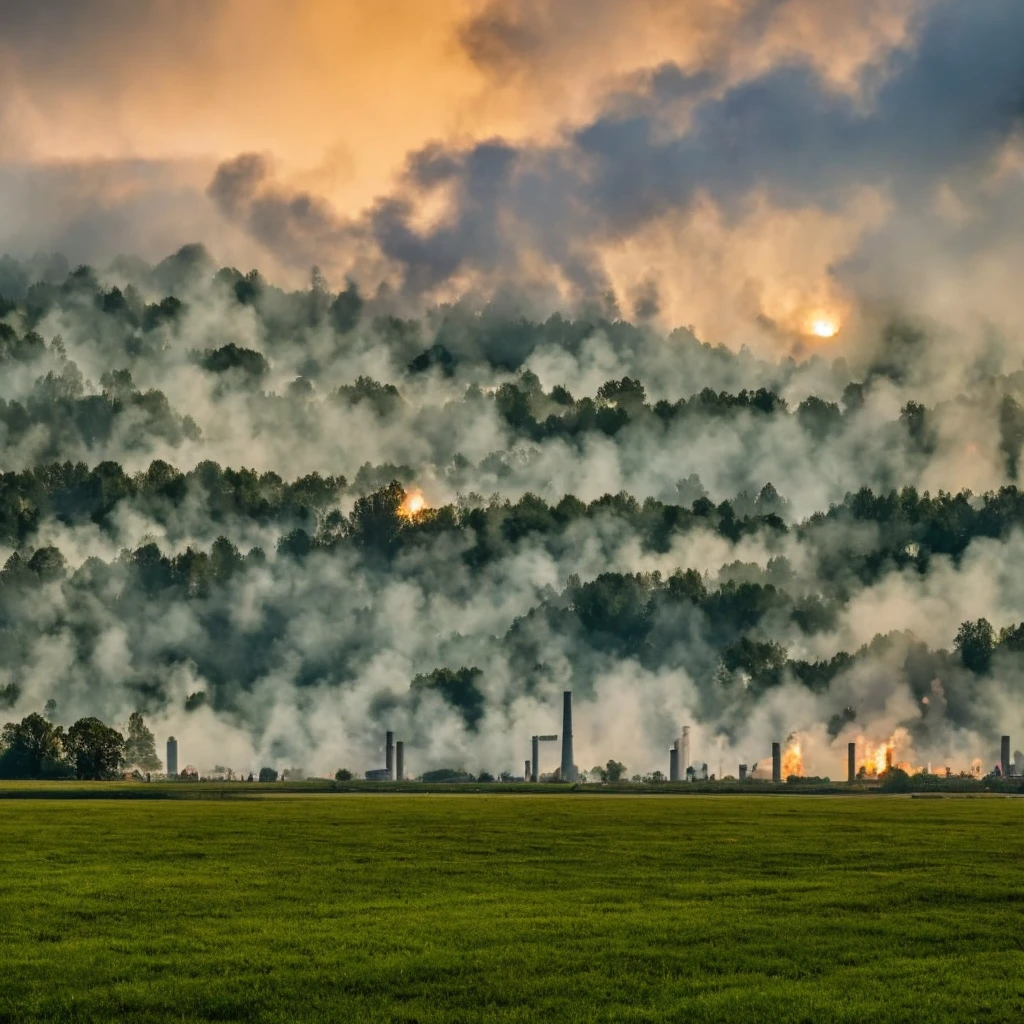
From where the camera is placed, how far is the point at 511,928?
4597 cm

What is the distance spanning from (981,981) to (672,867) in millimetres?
25505

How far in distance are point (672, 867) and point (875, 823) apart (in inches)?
1511

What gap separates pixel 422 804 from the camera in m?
135

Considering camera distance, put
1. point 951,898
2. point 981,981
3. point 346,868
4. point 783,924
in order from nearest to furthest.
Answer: point 981,981 → point 783,924 → point 951,898 → point 346,868

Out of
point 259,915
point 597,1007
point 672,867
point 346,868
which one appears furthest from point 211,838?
point 597,1007

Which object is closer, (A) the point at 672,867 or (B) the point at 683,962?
(B) the point at 683,962

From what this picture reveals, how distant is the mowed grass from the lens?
36.7 meters

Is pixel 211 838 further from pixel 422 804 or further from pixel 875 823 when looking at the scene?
pixel 422 804

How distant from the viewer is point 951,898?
174 ft

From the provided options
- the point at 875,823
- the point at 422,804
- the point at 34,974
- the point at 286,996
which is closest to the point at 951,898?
the point at 286,996

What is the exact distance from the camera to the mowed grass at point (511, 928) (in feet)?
120

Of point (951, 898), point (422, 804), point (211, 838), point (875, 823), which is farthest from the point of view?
point (422, 804)

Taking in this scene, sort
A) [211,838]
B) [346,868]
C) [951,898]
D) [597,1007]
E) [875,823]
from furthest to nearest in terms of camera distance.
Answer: [875,823] < [211,838] < [346,868] < [951,898] < [597,1007]

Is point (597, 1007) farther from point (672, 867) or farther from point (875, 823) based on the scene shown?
point (875, 823)
